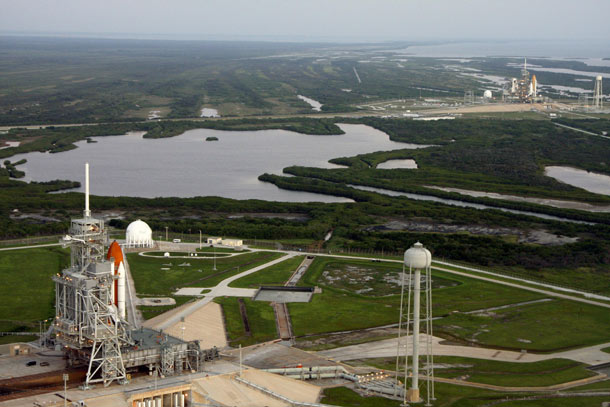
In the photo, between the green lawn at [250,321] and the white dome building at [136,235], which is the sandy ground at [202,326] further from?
the white dome building at [136,235]

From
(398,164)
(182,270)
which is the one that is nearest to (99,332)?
(182,270)

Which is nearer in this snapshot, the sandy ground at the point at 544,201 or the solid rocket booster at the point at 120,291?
the solid rocket booster at the point at 120,291

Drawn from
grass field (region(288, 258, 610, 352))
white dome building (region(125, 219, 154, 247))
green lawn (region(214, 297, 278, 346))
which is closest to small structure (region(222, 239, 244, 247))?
white dome building (region(125, 219, 154, 247))

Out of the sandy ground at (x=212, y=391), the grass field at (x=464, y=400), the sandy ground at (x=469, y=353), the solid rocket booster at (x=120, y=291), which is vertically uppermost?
the solid rocket booster at (x=120, y=291)

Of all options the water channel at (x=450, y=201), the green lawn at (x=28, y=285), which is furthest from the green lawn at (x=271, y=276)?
the water channel at (x=450, y=201)

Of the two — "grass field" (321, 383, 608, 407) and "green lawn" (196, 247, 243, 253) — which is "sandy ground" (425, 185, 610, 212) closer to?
"green lawn" (196, 247, 243, 253)

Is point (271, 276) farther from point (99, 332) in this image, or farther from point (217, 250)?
point (99, 332)

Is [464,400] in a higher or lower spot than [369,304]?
higher
